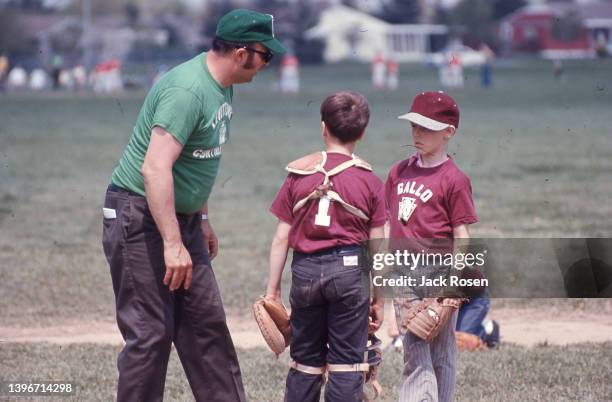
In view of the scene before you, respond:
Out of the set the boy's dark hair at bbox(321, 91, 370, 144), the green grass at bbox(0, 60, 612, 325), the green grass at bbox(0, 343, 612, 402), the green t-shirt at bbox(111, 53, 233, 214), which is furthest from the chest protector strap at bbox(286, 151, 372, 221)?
the green grass at bbox(0, 60, 612, 325)

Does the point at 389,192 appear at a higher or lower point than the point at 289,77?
higher

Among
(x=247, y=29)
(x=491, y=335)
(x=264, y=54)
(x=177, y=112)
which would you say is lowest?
(x=491, y=335)

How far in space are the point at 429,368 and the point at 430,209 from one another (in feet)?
2.39

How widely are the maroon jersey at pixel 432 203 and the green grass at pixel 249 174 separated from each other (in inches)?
167

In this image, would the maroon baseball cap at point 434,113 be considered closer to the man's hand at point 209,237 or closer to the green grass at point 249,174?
the man's hand at point 209,237

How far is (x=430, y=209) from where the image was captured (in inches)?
189

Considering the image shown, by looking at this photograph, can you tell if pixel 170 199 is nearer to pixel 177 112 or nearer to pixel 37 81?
pixel 177 112

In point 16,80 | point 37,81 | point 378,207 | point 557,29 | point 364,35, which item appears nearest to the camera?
point 378,207

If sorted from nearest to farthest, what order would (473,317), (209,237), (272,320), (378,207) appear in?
(378,207), (272,320), (209,237), (473,317)

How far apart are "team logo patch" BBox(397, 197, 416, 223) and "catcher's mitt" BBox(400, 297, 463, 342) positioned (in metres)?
0.39

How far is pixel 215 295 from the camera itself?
4.88 m

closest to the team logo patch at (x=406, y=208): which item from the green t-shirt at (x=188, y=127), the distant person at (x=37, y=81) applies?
the green t-shirt at (x=188, y=127)

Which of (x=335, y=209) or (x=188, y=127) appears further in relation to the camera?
(x=335, y=209)

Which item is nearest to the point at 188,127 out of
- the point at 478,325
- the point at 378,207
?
the point at 378,207
